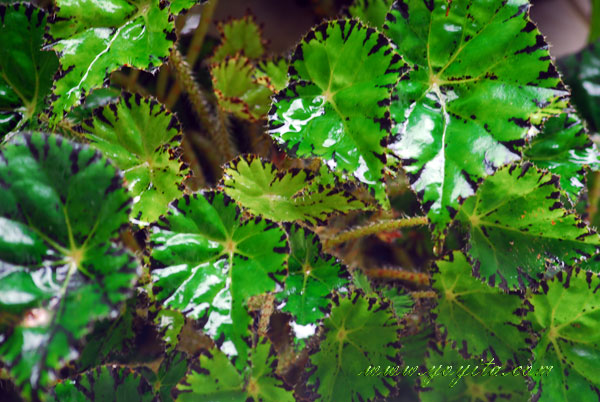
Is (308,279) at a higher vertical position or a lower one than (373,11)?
lower

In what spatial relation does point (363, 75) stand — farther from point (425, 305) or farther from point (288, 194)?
point (425, 305)

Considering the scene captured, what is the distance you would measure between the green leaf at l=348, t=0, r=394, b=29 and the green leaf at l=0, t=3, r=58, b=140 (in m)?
0.42

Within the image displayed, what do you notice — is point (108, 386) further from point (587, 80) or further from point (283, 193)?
point (587, 80)

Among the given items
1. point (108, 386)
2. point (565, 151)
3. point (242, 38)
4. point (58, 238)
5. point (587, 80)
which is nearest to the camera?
point (58, 238)

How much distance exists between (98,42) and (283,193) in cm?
27

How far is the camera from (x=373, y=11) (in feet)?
2.17

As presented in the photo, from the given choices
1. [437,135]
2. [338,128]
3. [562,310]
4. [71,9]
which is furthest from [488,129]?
[71,9]

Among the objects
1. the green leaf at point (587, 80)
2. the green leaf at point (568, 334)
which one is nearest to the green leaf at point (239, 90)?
the green leaf at point (568, 334)

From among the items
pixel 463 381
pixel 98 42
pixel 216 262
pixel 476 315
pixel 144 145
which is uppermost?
pixel 98 42

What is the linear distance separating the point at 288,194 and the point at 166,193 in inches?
5.9

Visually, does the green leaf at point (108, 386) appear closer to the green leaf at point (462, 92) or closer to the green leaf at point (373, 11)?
the green leaf at point (462, 92)

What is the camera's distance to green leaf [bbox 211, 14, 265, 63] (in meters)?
0.83

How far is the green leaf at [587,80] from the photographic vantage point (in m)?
0.95

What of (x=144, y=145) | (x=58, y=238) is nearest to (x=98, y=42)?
(x=144, y=145)
